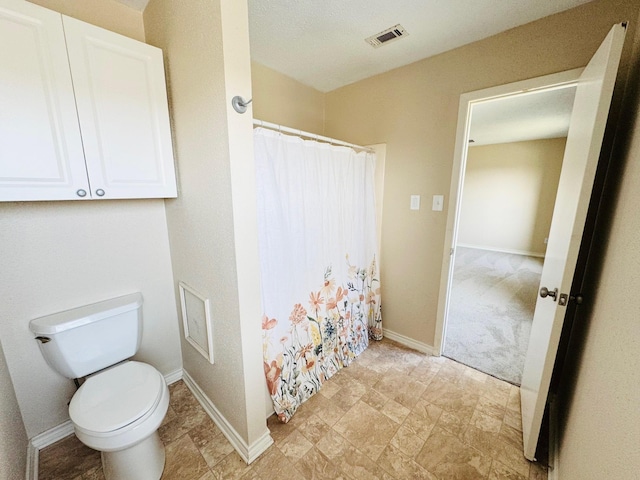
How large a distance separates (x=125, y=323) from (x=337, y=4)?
210 cm

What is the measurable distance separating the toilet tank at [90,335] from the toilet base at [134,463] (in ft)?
1.44

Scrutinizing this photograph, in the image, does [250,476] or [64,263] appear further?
[64,263]

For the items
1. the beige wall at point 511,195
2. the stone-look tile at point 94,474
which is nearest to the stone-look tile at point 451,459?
the stone-look tile at point 94,474

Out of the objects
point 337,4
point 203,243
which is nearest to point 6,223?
point 203,243

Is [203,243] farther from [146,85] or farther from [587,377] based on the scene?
[587,377]

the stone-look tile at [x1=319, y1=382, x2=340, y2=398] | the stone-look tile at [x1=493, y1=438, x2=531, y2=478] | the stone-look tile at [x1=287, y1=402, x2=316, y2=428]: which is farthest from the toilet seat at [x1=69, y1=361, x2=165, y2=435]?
the stone-look tile at [x1=493, y1=438, x2=531, y2=478]

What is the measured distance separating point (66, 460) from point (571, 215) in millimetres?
2730

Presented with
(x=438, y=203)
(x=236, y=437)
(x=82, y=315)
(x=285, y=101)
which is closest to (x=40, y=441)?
(x=82, y=315)

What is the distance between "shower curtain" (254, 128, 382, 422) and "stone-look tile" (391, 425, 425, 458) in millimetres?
571

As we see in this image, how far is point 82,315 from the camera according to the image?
50.1 inches

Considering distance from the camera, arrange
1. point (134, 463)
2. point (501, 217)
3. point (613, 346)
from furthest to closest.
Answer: point (501, 217) → point (134, 463) → point (613, 346)

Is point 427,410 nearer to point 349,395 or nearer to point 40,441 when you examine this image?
point 349,395

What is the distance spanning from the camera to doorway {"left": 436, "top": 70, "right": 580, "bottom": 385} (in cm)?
186

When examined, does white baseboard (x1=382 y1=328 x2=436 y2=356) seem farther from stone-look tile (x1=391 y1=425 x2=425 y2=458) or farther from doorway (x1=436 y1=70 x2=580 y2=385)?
stone-look tile (x1=391 y1=425 x2=425 y2=458)
